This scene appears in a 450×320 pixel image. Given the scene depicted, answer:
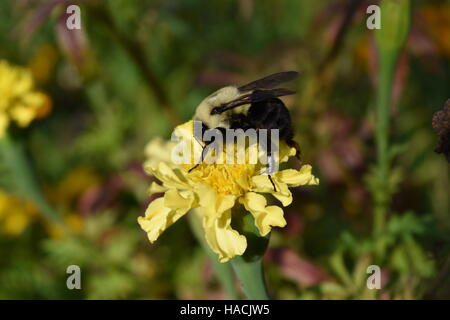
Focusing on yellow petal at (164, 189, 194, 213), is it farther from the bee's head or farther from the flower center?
the bee's head

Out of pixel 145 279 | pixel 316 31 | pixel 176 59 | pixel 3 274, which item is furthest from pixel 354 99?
pixel 3 274

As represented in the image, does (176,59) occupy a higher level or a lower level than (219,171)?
higher

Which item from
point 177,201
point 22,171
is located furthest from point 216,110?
point 22,171

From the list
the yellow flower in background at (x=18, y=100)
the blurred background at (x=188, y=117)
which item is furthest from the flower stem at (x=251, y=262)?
the yellow flower in background at (x=18, y=100)

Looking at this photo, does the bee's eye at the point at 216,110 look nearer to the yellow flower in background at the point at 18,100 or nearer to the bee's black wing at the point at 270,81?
the bee's black wing at the point at 270,81
